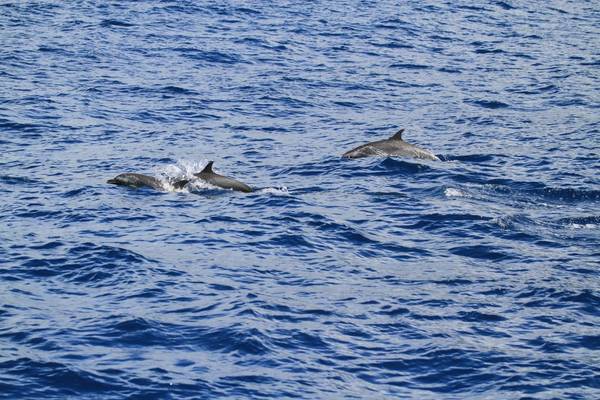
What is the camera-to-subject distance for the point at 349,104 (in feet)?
113

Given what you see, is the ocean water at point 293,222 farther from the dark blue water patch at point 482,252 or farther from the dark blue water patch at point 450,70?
the dark blue water patch at point 450,70

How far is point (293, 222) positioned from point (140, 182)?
4.08m

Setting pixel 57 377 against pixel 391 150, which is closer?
pixel 57 377

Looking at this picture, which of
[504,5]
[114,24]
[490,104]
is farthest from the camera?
[504,5]

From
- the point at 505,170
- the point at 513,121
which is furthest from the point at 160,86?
the point at 505,170

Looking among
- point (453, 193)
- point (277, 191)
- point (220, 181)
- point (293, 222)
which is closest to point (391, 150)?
point (453, 193)

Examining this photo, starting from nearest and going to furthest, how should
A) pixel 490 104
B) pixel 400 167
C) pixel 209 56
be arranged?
pixel 400 167
pixel 490 104
pixel 209 56

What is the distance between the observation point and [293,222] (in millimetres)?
22328

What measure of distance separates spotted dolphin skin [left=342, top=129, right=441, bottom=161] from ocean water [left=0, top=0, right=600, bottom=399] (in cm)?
54

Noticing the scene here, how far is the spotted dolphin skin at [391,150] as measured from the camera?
27531 millimetres

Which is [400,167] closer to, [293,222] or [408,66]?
[293,222]

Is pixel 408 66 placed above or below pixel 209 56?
above

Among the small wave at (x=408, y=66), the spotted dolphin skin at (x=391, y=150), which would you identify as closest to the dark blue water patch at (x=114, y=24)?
the small wave at (x=408, y=66)

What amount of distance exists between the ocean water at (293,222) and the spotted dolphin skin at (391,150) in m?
0.54
